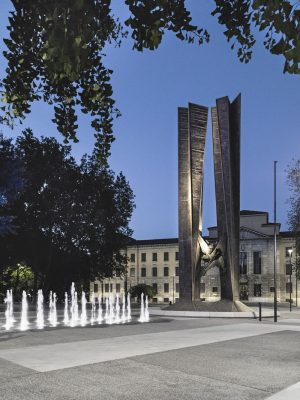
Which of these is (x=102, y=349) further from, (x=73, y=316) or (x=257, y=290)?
(x=257, y=290)

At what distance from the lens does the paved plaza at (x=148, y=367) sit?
358 inches

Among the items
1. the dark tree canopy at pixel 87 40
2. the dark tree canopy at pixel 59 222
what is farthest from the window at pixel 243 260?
the dark tree canopy at pixel 87 40

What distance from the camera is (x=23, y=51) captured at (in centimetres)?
343

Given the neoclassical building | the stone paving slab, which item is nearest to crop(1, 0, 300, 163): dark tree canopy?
the stone paving slab

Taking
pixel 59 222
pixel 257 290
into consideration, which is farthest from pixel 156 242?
pixel 59 222

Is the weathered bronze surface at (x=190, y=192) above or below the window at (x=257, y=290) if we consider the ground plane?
above

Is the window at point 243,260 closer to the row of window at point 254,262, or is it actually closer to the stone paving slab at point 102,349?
the row of window at point 254,262

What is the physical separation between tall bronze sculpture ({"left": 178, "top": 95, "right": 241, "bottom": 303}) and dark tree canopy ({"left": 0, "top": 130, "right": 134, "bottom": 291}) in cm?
1569

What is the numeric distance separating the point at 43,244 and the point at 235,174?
2096 cm

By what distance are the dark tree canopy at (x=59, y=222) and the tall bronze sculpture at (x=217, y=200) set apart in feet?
51.5

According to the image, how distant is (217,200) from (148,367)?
76.5ft

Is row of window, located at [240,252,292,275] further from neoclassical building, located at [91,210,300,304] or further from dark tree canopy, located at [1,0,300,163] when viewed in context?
dark tree canopy, located at [1,0,300,163]

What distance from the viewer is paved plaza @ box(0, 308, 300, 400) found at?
9.09m

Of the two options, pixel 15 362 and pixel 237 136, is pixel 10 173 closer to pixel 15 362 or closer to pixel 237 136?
pixel 237 136
